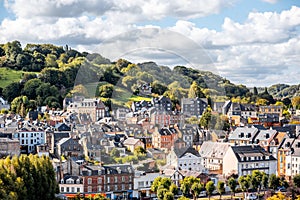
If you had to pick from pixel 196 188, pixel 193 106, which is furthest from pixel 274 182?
pixel 193 106

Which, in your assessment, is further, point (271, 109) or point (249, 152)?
point (271, 109)

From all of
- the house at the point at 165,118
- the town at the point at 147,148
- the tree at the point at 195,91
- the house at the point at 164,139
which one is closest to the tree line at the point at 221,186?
the town at the point at 147,148

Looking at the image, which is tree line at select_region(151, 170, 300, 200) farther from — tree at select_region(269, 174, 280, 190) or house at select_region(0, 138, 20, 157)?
house at select_region(0, 138, 20, 157)

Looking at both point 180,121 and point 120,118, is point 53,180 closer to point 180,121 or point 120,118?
point 180,121

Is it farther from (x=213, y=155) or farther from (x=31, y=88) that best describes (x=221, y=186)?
(x=31, y=88)

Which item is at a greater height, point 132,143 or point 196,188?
point 132,143

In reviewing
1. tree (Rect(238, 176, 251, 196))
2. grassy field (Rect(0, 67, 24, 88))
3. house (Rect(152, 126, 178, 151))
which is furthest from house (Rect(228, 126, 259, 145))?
grassy field (Rect(0, 67, 24, 88))
